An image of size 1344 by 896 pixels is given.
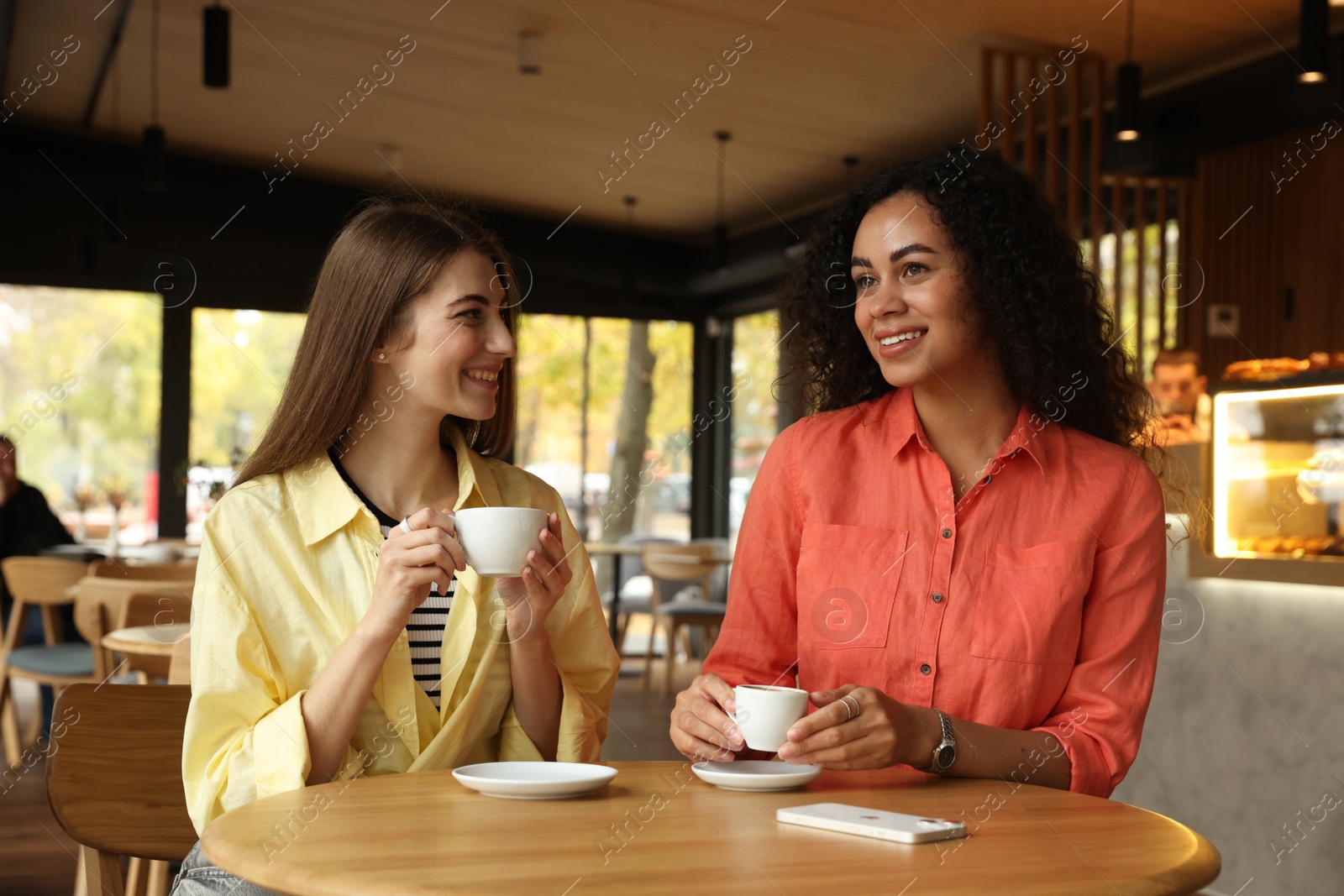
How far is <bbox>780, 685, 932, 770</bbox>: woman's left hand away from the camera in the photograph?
4.63ft

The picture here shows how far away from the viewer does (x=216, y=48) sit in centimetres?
488

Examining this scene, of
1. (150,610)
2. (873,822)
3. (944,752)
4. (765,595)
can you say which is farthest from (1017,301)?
(150,610)

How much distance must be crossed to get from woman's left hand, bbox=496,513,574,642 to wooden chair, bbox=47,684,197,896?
59 centimetres

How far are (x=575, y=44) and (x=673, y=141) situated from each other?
63.4 inches

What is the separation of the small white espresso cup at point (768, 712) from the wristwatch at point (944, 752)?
21 centimetres

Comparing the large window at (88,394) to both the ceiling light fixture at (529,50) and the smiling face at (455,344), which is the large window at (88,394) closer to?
the ceiling light fixture at (529,50)

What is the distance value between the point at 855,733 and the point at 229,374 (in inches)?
353

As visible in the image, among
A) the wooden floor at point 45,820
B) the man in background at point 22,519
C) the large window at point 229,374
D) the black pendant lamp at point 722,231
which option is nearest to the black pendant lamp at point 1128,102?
the black pendant lamp at point 722,231

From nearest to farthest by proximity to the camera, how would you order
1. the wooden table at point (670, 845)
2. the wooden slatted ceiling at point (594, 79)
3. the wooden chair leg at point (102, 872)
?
the wooden table at point (670, 845), the wooden chair leg at point (102, 872), the wooden slatted ceiling at point (594, 79)

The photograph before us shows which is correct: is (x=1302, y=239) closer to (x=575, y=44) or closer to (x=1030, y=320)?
(x=575, y=44)

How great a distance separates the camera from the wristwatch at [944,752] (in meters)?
1.51

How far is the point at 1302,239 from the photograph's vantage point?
6.05 metres

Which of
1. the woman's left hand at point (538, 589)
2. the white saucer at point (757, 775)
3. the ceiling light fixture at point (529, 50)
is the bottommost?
the white saucer at point (757, 775)

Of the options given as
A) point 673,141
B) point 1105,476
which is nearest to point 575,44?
point 673,141
